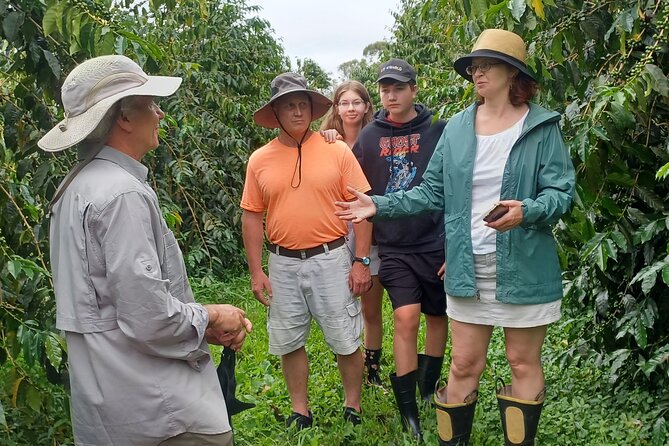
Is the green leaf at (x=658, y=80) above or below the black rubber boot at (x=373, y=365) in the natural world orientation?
above

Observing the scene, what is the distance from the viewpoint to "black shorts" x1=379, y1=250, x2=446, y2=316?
139 inches

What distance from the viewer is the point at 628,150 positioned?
9.57 feet

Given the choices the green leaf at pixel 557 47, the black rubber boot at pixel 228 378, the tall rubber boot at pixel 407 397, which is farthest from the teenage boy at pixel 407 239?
the black rubber boot at pixel 228 378

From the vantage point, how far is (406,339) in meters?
3.48

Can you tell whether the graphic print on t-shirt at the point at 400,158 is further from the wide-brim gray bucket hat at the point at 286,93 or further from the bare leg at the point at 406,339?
the bare leg at the point at 406,339

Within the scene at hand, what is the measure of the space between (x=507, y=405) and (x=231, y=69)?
19.1 ft

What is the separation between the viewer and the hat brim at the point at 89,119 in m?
1.93

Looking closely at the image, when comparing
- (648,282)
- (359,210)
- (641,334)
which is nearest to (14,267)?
(359,210)

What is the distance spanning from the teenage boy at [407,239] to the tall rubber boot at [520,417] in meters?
0.62

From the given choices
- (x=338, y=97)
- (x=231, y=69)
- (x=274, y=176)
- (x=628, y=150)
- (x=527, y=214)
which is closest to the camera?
(x=527, y=214)

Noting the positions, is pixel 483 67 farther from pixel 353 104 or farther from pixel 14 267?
pixel 14 267

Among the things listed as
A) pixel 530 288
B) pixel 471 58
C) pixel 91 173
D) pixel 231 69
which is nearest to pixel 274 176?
pixel 471 58

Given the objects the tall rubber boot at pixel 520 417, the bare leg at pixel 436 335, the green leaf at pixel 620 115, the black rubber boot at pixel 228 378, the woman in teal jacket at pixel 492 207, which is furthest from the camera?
the bare leg at pixel 436 335

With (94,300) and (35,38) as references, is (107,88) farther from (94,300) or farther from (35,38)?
(35,38)
